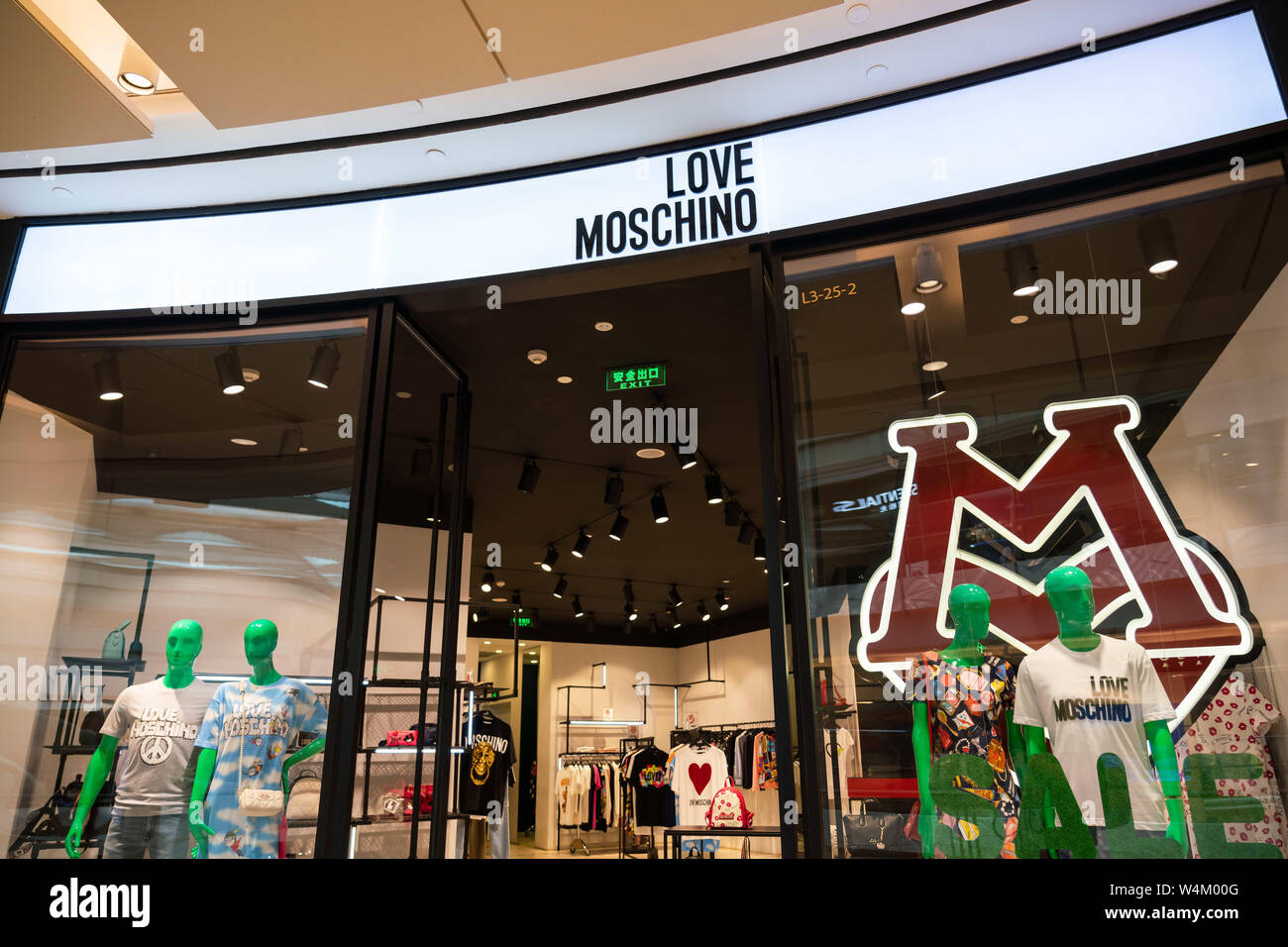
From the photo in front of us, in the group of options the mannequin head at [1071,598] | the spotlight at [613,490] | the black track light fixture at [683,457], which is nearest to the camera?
the mannequin head at [1071,598]

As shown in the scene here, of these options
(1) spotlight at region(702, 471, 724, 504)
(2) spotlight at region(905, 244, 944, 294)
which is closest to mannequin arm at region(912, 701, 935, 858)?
(2) spotlight at region(905, 244, 944, 294)

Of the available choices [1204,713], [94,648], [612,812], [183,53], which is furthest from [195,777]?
[612,812]

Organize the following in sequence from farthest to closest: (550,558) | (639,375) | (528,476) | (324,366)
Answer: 1. (550,558)
2. (528,476)
3. (639,375)
4. (324,366)

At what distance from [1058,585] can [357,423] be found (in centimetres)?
233

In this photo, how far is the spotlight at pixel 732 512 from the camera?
6.37 m

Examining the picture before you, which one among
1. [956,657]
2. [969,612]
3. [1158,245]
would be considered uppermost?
[1158,245]

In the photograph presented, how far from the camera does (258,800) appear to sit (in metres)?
2.69

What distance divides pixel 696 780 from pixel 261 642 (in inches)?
175

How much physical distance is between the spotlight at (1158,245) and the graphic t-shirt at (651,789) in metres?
6.89

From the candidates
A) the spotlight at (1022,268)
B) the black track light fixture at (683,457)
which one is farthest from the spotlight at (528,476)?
the spotlight at (1022,268)

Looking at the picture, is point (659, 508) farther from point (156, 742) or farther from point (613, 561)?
point (156, 742)

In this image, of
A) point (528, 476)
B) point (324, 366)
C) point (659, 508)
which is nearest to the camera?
point (324, 366)

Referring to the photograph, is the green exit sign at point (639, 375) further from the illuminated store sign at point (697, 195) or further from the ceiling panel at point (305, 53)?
the ceiling panel at point (305, 53)

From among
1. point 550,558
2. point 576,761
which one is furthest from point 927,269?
point 576,761
